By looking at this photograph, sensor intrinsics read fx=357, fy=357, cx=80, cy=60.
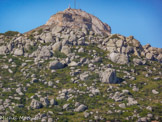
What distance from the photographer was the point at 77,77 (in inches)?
5748

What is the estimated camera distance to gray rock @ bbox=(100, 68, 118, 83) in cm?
13988

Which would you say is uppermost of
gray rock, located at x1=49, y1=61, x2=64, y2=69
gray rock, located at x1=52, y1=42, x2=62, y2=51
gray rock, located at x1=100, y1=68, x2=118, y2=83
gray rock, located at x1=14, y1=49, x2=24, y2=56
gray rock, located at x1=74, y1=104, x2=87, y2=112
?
gray rock, located at x1=52, y1=42, x2=62, y2=51

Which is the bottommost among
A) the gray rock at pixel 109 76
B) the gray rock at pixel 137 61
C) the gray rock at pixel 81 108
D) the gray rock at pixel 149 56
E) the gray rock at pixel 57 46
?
the gray rock at pixel 81 108

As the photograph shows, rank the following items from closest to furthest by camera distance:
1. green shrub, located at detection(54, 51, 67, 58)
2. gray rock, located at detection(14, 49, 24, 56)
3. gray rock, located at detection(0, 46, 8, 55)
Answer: green shrub, located at detection(54, 51, 67, 58) → gray rock, located at detection(14, 49, 24, 56) → gray rock, located at detection(0, 46, 8, 55)

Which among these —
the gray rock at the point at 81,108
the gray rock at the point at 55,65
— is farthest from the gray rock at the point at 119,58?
the gray rock at the point at 81,108

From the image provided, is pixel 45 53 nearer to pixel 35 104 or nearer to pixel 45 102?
pixel 45 102

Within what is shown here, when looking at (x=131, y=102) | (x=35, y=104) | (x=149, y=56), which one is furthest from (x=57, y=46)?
(x=131, y=102)

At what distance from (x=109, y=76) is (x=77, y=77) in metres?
13.9

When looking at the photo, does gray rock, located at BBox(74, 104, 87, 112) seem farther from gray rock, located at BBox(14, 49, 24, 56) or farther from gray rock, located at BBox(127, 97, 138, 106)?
gray rock, located at BBox(14, 49, 24, 56)

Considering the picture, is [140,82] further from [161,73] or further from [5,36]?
[5,36]

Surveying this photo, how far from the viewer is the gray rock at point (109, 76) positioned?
13988 cm

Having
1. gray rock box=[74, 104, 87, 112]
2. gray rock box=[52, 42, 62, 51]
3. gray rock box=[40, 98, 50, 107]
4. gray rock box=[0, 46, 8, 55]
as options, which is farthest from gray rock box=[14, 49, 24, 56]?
gray rock box=[74, 104, 87, 112]

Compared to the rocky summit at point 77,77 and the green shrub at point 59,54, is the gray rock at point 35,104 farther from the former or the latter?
the green shrub at point 59,54

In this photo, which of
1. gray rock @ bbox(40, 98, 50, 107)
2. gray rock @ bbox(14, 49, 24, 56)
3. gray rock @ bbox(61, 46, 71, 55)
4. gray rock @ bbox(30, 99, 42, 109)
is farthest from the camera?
gray rock @ bbox(14, 49, 24, 56)
